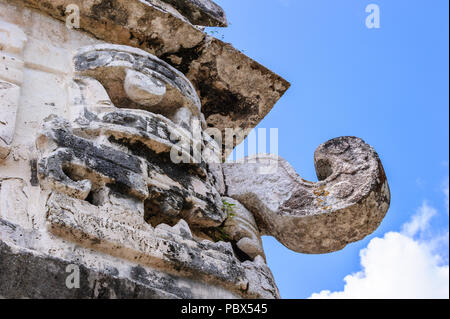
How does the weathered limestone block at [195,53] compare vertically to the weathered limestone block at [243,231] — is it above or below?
above

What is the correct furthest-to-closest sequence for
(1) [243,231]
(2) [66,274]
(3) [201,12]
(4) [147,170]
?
(3) [201,12] < (1) [243,231] < (4) [147,170] < (2) [66,274]

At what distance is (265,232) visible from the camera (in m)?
4.08

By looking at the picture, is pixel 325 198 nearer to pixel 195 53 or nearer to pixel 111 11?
pixel 195 53

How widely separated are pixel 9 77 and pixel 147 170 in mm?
833

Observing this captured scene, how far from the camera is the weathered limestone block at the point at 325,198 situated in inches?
150

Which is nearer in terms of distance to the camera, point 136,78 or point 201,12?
point 136,78

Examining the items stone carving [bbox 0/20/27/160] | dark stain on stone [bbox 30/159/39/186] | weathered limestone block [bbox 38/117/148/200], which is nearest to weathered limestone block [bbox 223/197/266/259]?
weathered limestone block [bbox 38/117/148/200]

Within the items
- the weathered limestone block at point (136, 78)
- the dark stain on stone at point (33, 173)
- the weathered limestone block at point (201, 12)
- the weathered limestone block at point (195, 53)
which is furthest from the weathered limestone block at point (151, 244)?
the weathered limestone block at point (201, 12)

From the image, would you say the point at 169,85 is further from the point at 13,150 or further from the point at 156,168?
the point at 13,150

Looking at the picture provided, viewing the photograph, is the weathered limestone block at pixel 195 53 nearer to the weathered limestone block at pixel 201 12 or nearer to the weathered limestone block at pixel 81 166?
the weathered limestone block at pixel 201 12

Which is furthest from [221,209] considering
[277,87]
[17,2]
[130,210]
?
[17,2]

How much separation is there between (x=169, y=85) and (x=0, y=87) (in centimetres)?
92

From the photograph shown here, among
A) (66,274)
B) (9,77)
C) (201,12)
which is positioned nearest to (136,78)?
(9,77)

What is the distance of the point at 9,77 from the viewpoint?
356cm
